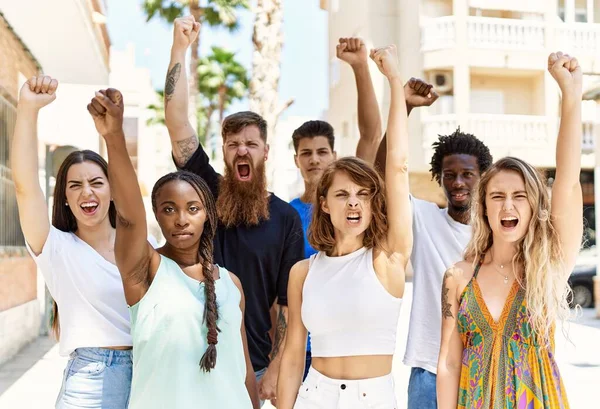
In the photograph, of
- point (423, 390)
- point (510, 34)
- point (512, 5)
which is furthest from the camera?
point (512, 5)

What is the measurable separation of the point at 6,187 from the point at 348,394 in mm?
9087

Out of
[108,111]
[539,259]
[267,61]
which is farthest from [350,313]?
[267,61]

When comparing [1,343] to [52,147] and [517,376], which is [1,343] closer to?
[52,147]

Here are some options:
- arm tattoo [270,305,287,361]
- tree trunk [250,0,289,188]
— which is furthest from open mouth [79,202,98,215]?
tree trunk [250,0,289,188]

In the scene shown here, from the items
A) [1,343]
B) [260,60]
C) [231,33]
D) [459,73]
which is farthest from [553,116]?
[1,343]

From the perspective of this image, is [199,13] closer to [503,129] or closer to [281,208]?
[503,129]

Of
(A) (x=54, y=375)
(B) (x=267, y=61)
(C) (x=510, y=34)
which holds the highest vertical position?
(C) (x=510, y=34)

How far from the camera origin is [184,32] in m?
4.09

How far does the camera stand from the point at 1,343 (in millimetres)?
9914

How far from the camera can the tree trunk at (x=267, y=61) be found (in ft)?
45.5

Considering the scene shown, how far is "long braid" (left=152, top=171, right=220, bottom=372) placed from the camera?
10.2 feet

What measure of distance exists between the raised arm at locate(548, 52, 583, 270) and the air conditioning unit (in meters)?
21.5

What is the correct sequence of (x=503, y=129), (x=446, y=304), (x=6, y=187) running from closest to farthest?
1. (x=446, y=304)
2. (x=6, y=187)
3. (x=503, y=129)

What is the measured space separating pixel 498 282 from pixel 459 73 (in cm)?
2161
